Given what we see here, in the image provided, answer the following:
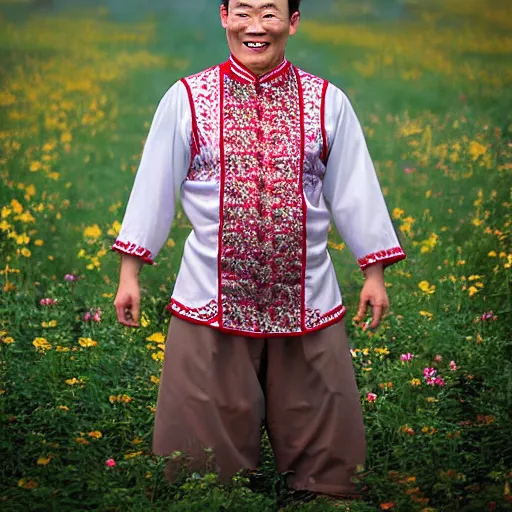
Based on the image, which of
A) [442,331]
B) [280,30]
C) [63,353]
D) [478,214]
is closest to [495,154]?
[478,214]

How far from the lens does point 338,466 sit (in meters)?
3.41

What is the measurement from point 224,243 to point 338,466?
2.54ft

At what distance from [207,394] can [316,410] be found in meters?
0.34

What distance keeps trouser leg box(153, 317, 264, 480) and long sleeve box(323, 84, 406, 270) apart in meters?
0.43

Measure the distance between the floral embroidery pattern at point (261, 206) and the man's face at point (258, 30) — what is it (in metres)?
0.08

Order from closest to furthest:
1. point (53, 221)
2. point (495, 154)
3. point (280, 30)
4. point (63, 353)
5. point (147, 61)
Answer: point (280, 30) < point (63, 353) < point (53, 221) < point (495, 154) < point (147, 61)

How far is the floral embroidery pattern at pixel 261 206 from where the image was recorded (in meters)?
3.17

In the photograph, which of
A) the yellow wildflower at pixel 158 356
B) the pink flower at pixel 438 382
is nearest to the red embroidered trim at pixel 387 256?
the pink flower at pixel 438 382

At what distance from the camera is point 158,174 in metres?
3.18

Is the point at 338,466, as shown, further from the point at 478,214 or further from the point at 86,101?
the point at 86,101

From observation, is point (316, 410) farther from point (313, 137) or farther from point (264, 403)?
point (313, 137)

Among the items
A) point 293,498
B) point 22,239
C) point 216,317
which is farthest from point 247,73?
point 22,239

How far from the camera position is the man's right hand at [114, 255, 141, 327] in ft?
10.5

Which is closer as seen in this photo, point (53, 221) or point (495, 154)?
point (53, 221)
